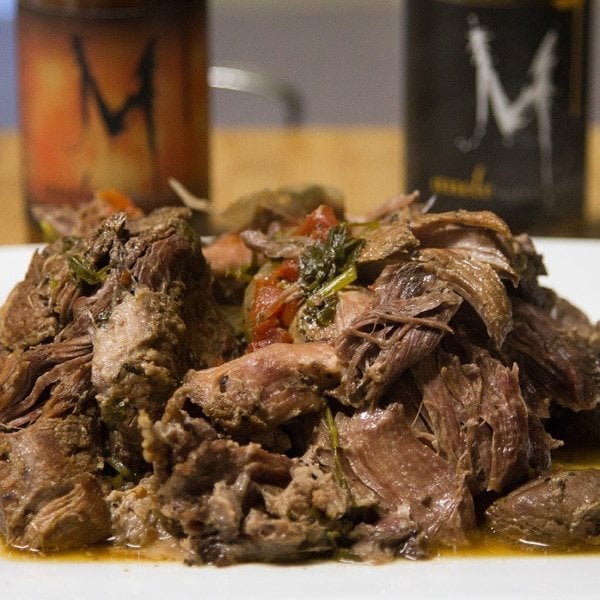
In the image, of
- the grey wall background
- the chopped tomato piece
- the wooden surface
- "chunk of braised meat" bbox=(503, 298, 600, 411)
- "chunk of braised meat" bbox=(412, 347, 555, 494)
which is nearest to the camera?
"chunk of braised meat" bbox=(412, 347, 555, 494)

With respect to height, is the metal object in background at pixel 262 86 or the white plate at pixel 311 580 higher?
the metal object in background at pixel 262 86

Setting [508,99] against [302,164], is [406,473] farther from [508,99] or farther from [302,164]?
[302,164]

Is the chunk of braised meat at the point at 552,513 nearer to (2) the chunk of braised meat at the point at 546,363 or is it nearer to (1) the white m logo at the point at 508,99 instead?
(2) the chunk of braised meat at the point at 546,363

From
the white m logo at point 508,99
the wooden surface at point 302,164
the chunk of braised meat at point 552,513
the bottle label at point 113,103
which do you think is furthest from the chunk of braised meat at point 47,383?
the wooden surface at point 302,164

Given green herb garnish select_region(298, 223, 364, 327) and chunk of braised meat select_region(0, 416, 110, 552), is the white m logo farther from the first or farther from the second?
chunk of braised meat select_region(0, 416, 110, 552)

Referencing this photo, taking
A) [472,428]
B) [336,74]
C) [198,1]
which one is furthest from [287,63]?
[472,428]

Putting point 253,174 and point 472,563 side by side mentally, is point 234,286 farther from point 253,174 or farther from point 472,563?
point 253,174

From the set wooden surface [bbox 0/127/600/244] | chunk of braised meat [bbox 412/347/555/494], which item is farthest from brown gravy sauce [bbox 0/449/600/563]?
wooden surface [bbox 0/127/600/244]
